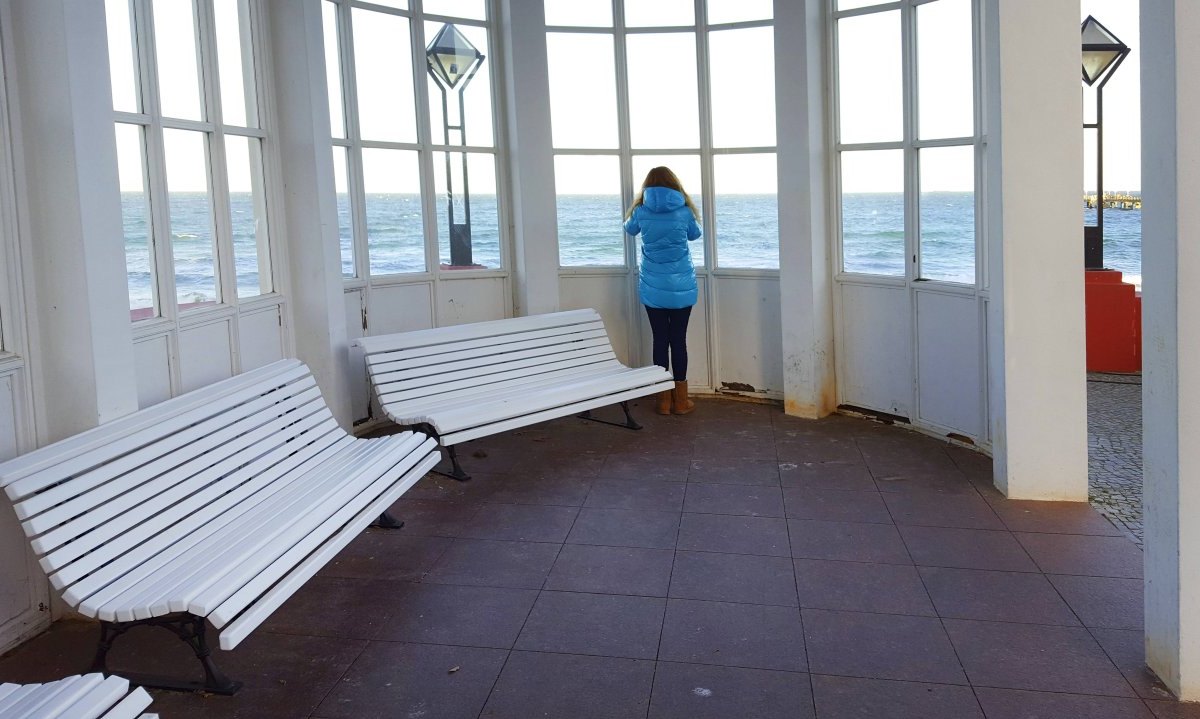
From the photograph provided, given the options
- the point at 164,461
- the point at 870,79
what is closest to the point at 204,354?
the point at 164,461

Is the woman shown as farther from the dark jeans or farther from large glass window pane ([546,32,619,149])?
large glass window pane ([546,32,619,149])

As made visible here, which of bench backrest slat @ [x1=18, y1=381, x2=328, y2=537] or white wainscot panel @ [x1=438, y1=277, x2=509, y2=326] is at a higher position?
white wainscot panel @ [x1=438, y1=277, x2=509, y2=326]

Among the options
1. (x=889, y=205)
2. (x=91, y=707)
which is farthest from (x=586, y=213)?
(x=91, y=707)

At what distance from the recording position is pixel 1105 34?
36.6 feet

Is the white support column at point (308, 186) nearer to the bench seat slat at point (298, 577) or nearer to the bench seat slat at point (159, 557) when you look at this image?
the bench seat slat at point (298, 577)

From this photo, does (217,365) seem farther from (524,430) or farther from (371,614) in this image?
(524,430)

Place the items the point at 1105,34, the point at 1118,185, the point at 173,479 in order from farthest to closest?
the point at 1118,185
the point at 1105,34
the point at 173,479

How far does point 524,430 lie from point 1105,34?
7.81 m

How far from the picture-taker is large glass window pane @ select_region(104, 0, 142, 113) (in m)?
4.92

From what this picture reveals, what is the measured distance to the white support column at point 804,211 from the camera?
7.54m

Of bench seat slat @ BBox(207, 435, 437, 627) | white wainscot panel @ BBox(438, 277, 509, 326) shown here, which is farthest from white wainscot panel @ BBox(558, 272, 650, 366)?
bench seat slat @ BBox(207, 435, 437, 627)

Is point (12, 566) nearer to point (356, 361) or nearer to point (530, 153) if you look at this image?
point (356, 361)

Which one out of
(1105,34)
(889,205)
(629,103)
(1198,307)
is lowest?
(1198,307)

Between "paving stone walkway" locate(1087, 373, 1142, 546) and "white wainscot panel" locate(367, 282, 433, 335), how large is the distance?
15.1 ft
